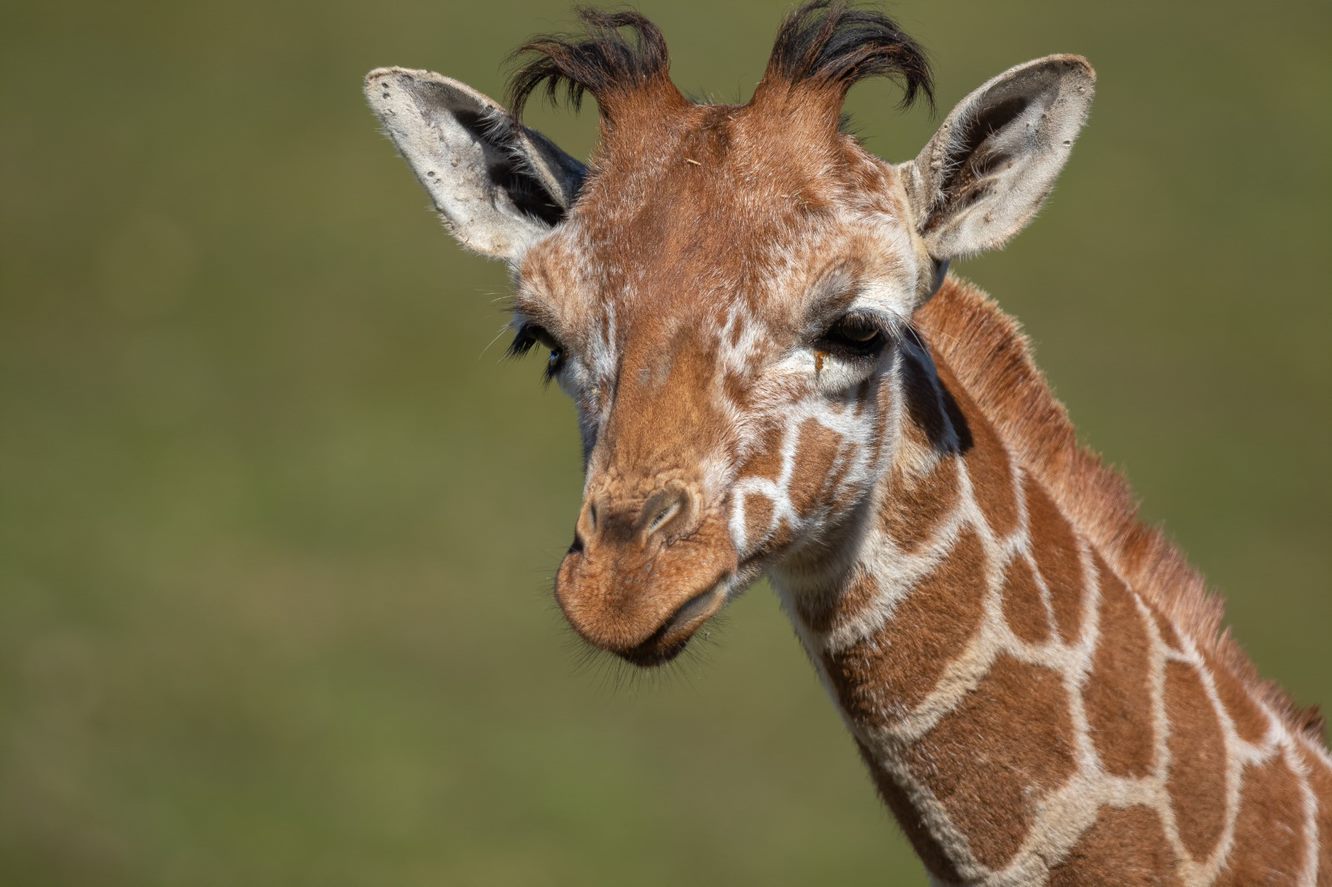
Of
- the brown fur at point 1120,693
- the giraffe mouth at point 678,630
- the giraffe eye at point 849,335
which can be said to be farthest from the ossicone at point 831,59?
the brown fur at point 1120,693

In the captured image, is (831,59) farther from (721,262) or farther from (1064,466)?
(1064,466)

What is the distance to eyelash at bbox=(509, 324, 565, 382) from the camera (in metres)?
5.33

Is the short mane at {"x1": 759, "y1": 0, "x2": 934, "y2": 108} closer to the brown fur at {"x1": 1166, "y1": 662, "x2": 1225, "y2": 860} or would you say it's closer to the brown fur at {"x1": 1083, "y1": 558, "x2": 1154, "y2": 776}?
the brown fur at {"x1": 1083, "y1": 558, "x2": 1154, "y2": 776}

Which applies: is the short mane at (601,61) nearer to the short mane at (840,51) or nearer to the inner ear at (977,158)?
the short mane at (840,51)

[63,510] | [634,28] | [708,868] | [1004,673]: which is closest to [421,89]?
[634,28]

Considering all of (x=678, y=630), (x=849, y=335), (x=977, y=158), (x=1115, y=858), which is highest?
(x=977, y=158)

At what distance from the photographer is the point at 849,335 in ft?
16.6

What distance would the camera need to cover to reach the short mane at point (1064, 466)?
614cm

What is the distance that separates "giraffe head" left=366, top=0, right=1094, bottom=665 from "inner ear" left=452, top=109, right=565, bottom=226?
0.05 ft

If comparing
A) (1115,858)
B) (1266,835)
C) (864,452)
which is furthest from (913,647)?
(1266,835)

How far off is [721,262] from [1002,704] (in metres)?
2.09

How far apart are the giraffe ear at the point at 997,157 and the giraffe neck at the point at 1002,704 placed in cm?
57

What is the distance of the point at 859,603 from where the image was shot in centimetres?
538

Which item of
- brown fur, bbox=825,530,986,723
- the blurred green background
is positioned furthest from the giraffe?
the blurred green background
